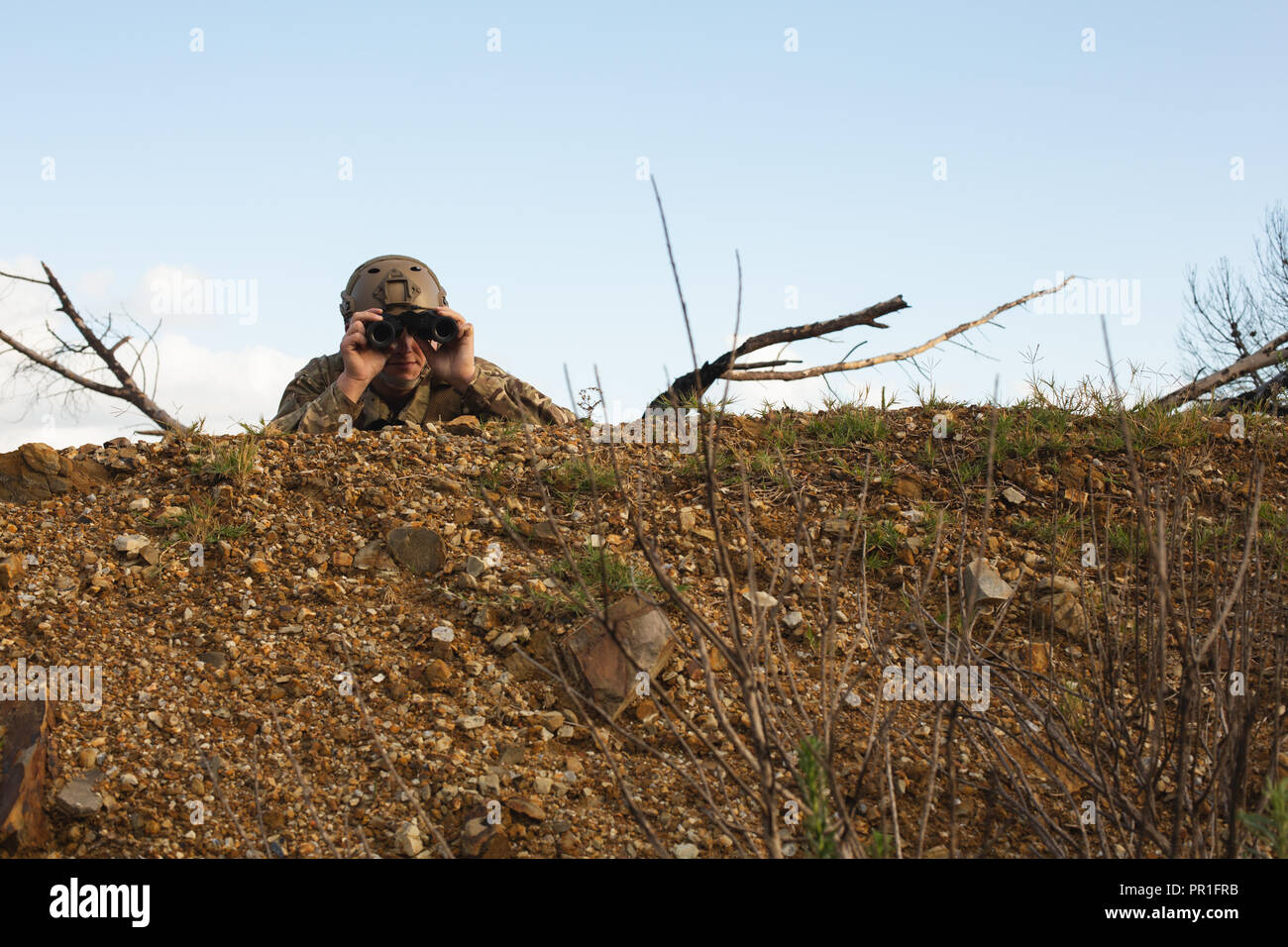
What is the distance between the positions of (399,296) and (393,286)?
0.23ft

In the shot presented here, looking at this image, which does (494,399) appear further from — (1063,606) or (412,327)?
(1063,606)

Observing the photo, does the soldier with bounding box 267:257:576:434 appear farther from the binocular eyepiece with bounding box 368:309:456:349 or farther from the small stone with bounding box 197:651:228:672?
the small stone with bounding box 197:651:228:672

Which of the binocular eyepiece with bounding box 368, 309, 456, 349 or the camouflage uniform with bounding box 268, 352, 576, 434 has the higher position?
the binocular eyepiece with bounding box 368, 309, 456, 349

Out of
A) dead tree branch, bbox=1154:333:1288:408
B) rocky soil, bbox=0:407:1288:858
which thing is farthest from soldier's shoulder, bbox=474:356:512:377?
dead tree branch, bbox=1154:333:1288:408

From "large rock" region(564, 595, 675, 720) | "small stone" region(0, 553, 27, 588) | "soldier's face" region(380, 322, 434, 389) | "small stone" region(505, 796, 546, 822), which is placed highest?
"soldier's face" region(380, 322, 434, 389)

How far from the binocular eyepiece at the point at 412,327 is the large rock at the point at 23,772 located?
2.59m

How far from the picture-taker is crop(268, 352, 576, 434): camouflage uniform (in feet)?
17.4

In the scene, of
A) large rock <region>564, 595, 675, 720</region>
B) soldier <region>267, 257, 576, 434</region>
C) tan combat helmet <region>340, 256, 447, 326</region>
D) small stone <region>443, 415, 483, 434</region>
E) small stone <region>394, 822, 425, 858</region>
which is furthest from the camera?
tan combat helmet <region>340, 256, 447, 326</region>

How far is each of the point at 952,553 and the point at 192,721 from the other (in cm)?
284

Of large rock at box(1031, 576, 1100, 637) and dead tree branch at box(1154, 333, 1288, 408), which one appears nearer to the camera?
large rock at box(1031, 576, 1100, 637)

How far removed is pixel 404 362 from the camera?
551cm

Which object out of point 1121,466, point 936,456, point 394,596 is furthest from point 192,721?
point 1121,466

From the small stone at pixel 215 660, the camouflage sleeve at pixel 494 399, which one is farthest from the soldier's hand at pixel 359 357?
the small stone at pixel 215 660

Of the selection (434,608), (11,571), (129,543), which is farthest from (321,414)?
(434,608)
